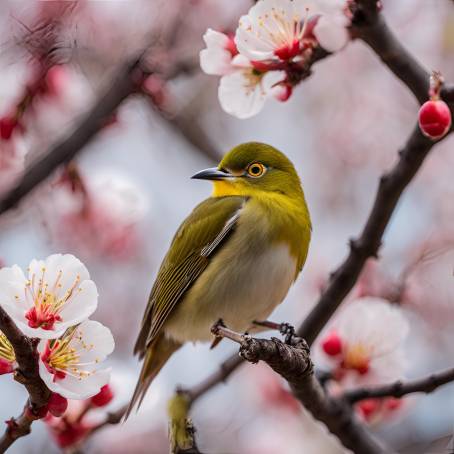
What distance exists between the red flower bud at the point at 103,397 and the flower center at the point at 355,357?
1.02m

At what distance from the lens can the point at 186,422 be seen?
2830 millimetres

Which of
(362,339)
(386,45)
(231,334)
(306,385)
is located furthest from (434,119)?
(362,339)

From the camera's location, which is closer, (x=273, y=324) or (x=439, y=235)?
(x=273, y=324)

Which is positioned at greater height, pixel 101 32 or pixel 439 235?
pixel 101 32

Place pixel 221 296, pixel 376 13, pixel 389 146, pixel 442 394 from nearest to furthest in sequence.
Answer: pixel 376 13, pixel 221 296, pixel 442 394, pixel 389 146

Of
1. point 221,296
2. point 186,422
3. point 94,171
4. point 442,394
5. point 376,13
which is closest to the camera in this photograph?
point 376,13

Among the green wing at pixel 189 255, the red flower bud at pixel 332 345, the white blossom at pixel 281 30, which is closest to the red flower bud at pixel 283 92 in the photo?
the white blossom at pixel 281 30

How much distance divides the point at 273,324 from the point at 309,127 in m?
3.07

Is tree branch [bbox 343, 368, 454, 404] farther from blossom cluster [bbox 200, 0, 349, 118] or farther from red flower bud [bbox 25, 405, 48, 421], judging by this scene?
red flower bud [bbox 25, 405, 48, 421]

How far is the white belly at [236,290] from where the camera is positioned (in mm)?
3568

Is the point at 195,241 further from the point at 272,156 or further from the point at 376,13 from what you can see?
the point at 376,13

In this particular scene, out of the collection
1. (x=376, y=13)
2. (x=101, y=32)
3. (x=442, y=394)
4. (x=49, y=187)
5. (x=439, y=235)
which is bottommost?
(x=442, y=394)

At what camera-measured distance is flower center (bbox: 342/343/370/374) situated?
133 inches

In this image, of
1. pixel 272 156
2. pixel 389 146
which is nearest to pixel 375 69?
pixel 389 146
